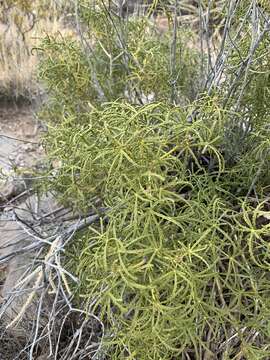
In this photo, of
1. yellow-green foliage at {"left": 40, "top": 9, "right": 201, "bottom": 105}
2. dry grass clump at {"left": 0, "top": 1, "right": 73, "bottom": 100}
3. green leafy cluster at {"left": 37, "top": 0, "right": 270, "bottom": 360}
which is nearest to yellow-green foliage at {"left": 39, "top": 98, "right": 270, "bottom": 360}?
green leafy cluster at {"left": 37, "top": 0, "right": 270, "bottom": 360}

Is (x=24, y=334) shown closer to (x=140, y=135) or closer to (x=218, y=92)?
(x=140, y=135)

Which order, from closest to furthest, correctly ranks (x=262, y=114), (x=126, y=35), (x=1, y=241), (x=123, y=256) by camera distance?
(x=123, y=256) < (x=262, y=114) < (x=126, y=35) < (x=1, y=241)

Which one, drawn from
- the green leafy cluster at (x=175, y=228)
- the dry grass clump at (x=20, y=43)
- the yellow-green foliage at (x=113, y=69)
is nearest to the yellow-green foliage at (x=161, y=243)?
the green leafy cluster at (x=175, y=228)

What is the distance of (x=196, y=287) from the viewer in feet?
3.76

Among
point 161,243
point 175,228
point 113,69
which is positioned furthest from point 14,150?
point 161,243

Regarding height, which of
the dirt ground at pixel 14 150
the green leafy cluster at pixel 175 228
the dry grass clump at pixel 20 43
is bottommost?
the dirt ground at pixel 14 150

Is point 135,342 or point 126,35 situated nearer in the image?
point 135,342

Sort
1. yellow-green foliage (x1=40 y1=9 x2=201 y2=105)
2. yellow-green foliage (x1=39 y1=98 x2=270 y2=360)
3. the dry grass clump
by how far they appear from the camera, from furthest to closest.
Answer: the dry grass clump, yellow-green foliage (x1=40 y1=9 x2=201 y2=105), yellow-green foliage (x1=39 y1=98 x2=270 y2=360)

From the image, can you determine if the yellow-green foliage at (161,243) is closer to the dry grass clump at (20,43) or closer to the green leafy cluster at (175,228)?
the green leafy cluster at (175,228)

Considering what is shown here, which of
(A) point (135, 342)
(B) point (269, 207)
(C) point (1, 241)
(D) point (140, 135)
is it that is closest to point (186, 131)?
(D) point (140, 135)

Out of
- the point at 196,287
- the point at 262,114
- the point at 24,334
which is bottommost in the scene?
the point at 24,334

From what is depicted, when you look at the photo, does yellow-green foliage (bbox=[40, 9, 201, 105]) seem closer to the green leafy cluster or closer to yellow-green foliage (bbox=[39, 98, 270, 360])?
the green leafy cluster

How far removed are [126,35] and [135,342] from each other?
111cm

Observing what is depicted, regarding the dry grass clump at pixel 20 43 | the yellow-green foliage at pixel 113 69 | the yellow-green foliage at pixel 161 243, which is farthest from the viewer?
the dry grass clump at pixel 20 43
